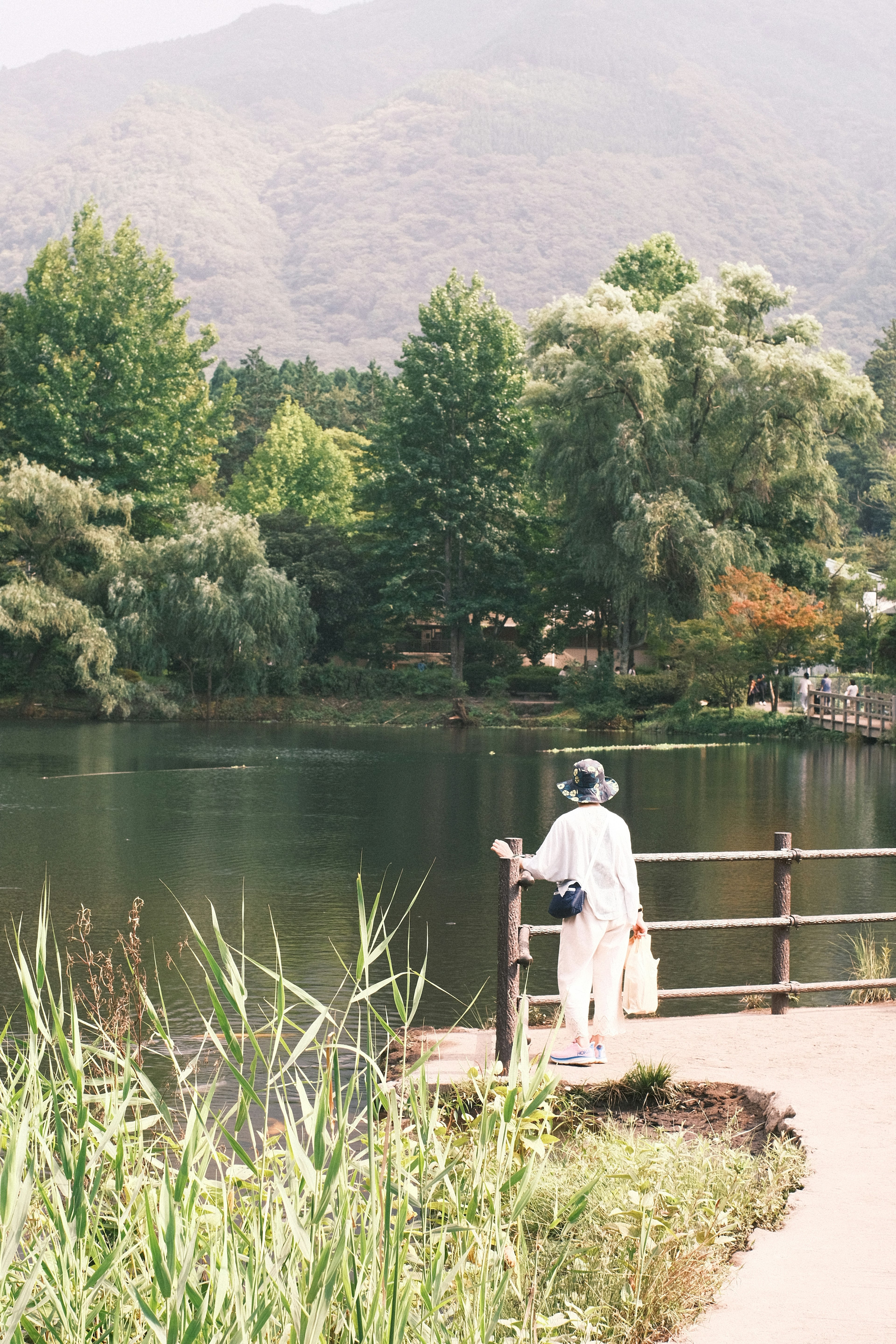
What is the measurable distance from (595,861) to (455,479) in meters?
41.8

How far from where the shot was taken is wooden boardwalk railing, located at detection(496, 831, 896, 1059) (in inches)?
254

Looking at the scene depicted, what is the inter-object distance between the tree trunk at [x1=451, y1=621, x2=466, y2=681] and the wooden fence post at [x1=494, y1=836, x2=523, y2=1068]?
40.6 metres

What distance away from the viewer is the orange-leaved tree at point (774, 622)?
36875mm

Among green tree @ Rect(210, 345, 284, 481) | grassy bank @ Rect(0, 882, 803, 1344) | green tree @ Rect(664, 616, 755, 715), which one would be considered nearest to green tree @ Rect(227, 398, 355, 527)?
green tree @ Rect(210, 345, 284, 481)

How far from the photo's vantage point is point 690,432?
136 ft

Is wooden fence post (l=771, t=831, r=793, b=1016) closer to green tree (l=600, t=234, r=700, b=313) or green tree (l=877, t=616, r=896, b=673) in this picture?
green tree (l=877, t=616, r=896, b=673)

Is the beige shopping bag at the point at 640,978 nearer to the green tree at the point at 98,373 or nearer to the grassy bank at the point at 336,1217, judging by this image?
the grassy bank at the point at 336,1217

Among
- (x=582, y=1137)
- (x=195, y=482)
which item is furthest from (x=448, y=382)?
(x=582, y=1137)

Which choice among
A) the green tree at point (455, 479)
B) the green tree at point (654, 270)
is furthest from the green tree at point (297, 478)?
the green tree at point (654, 270)

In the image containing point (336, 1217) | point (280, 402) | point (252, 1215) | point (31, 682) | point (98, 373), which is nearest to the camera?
point (336, 1217)

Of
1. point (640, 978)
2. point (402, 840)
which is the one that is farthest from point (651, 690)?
point (640, 978)

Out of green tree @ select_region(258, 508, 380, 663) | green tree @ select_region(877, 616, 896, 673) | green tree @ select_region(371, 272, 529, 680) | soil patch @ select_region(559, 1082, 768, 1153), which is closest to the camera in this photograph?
soil patch @ select_region(559, 1082, 768, 1153)

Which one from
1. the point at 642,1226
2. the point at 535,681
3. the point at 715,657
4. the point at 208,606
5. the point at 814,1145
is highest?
the point at 208,606

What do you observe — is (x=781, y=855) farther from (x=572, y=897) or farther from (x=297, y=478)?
(x=297, y=478)
